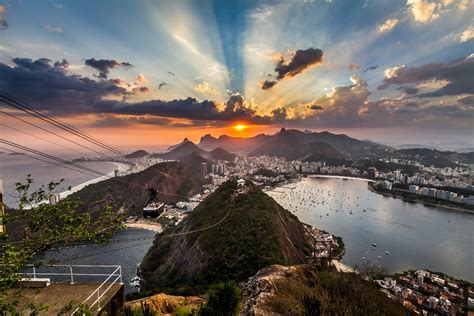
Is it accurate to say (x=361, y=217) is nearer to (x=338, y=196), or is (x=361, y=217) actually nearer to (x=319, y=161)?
(x=338, y=196)

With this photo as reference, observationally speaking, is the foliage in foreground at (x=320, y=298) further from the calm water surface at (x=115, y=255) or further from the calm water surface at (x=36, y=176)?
the calm water surface at (x=36, y=176)

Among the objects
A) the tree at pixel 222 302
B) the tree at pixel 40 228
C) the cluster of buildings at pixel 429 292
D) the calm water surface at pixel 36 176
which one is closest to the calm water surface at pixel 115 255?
the calm water surface at pixel 36 176

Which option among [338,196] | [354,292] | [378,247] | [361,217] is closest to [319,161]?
[338,196]

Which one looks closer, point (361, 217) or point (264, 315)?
point (264, 315)

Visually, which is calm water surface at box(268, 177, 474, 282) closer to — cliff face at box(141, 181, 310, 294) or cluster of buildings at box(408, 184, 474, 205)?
cluster of buildings at box(408, 184, 474, 205)

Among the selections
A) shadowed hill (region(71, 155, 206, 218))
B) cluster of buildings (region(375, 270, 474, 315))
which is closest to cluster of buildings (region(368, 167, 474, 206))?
cluster of buildings (region(375, 270, 474, 315))

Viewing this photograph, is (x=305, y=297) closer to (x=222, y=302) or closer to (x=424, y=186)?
(x=222, y=302)

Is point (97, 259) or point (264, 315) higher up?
point (264, 315)
